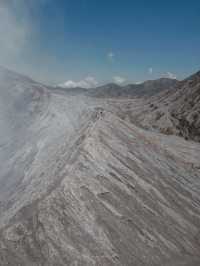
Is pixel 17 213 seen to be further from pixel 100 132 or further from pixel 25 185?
pixel 100 132

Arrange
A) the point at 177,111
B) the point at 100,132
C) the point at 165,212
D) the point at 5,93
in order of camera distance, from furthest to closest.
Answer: the point at 5,93
the point at 177,111
the point at 100,132
the point at 165,212

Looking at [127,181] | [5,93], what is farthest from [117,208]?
[5,93]

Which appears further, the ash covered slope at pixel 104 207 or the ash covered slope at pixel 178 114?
the ash covered slope at pixel 178 114

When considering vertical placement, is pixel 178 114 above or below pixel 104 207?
above

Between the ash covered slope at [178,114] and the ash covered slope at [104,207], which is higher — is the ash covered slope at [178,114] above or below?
above

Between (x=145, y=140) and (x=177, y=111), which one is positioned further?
(x=177, y=111)
